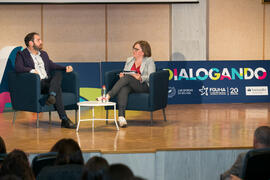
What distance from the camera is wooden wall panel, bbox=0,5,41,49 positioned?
29.3 feet

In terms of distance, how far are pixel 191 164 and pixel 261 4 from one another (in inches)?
220

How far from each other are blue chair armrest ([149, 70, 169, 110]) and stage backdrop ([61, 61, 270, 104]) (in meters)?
2.02

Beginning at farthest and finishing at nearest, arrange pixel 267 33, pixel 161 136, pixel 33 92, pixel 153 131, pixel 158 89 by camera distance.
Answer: pixel 267 33 → pixel 158 89 → pixel 33 92 → pixel 153 131 → pixel 161 136

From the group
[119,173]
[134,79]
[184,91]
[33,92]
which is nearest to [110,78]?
[134,79]

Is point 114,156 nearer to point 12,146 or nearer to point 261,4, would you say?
point 12,146

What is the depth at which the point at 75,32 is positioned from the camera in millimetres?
9125

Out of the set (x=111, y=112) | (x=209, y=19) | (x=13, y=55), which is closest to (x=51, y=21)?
(x=13, y=55)

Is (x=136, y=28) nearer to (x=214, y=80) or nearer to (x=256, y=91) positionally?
(x=214, y=80)

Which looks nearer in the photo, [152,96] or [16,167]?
[16,167]

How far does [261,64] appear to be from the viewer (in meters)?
8.99

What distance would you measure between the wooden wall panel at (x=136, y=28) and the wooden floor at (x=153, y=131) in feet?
5.16

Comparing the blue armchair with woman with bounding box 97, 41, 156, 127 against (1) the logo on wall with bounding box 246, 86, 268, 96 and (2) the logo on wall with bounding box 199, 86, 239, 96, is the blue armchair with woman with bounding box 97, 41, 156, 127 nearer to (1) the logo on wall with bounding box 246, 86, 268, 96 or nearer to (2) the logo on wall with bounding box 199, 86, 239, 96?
(2) the logo on wall with bounding box 199, 86, 239, 96

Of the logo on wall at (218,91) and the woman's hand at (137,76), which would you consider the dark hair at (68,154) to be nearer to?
the woman's hand at (137,76)

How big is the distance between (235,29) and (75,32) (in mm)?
3087
